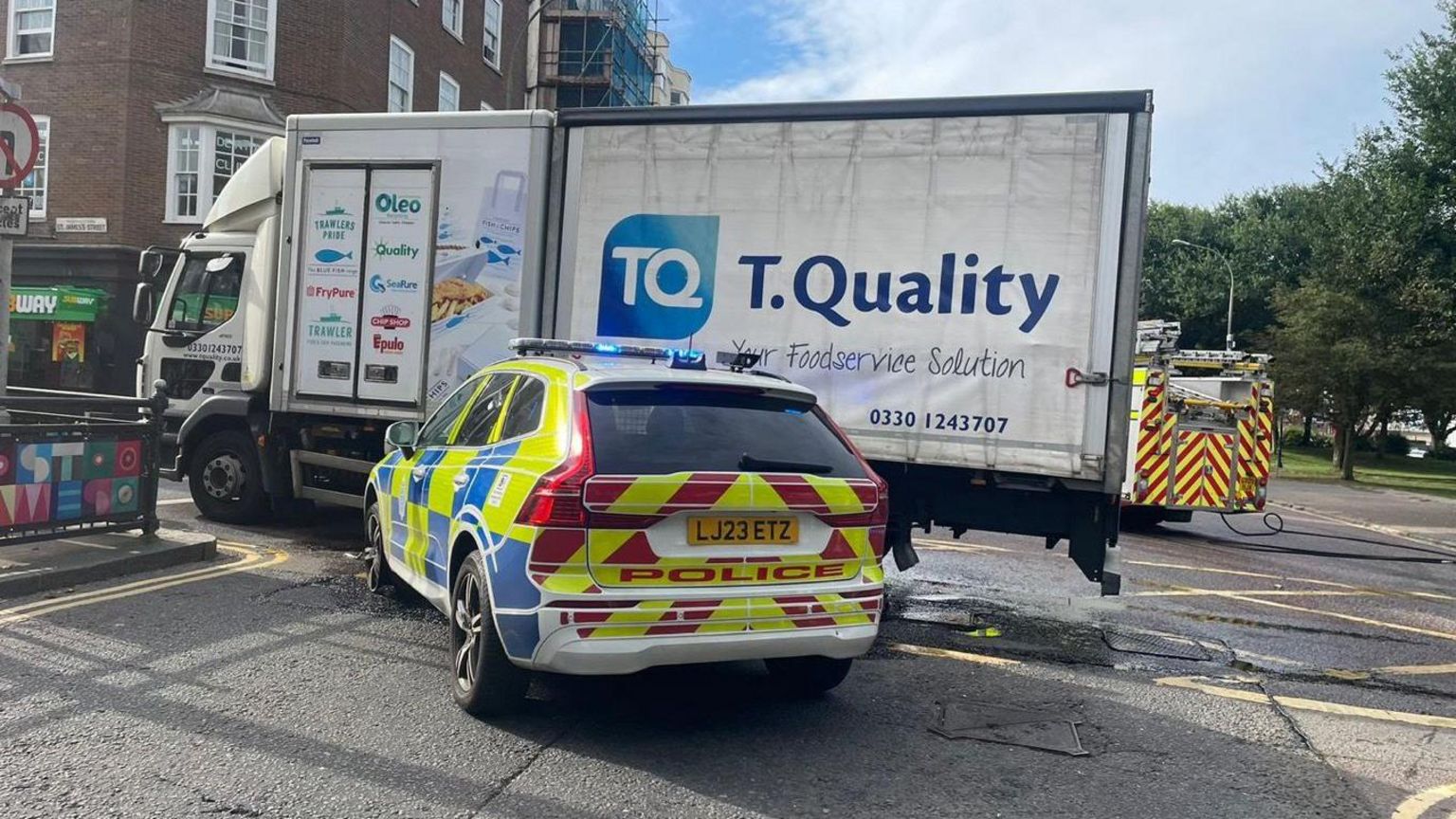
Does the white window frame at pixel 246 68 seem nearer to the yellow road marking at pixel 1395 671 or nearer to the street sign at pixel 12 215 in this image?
the street sign at pixel 12 215

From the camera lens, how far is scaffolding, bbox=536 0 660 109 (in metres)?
45.3

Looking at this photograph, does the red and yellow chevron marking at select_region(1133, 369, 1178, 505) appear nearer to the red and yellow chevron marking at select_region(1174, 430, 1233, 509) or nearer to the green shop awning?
the red and yellow chevron marking at select_region(1174, 430, 1233, 509)

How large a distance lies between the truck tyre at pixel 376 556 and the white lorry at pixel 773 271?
143 cm

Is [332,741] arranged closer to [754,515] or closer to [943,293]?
[754,515]

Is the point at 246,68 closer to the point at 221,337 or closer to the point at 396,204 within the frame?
the point at 221,337

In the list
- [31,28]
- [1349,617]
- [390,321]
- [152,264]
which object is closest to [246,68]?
[31,28]

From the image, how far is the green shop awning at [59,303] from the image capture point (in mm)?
21562

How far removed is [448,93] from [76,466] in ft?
74.6

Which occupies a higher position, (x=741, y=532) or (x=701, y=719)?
(x=741, y=532)

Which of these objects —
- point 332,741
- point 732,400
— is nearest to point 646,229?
point 732,400

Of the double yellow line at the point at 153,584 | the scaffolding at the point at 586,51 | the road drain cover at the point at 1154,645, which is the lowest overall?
the double yellow line at the point at 153,584

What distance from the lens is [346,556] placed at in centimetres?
858

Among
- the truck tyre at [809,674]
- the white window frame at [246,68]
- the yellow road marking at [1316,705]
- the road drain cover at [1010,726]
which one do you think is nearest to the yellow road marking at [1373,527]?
the yellow road marking at [1316,705]

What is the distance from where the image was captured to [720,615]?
4.38 meters
